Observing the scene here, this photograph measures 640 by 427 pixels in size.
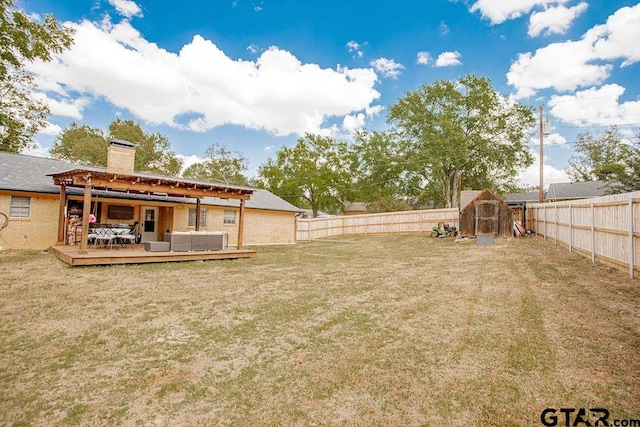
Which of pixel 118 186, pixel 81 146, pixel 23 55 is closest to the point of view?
pixel 118 186

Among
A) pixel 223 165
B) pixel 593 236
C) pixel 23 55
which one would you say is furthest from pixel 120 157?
pixel 223 165

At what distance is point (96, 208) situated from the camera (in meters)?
13.1

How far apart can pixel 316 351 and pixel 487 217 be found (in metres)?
16.8

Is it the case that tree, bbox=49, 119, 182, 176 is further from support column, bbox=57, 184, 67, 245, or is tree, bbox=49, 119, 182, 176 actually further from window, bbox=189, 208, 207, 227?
support column, bbox=57, 184, 67, 245

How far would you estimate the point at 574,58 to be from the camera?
806 inches

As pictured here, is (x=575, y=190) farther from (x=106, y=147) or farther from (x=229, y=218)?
(x=106, y=147)

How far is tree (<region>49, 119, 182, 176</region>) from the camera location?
31.9 m

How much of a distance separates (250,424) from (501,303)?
4.95 m

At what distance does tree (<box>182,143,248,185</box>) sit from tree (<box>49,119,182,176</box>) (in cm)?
429

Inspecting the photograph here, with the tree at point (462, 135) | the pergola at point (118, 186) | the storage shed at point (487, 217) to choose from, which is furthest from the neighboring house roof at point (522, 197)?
the pergola at point (118, 186)

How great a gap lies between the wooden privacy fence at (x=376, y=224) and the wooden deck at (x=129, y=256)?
1018 cm

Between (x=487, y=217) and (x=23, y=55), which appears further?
(x=487, y=217)

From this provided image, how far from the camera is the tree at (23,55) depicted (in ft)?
32.1

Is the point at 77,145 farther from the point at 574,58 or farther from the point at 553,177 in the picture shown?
the point at 553,177
